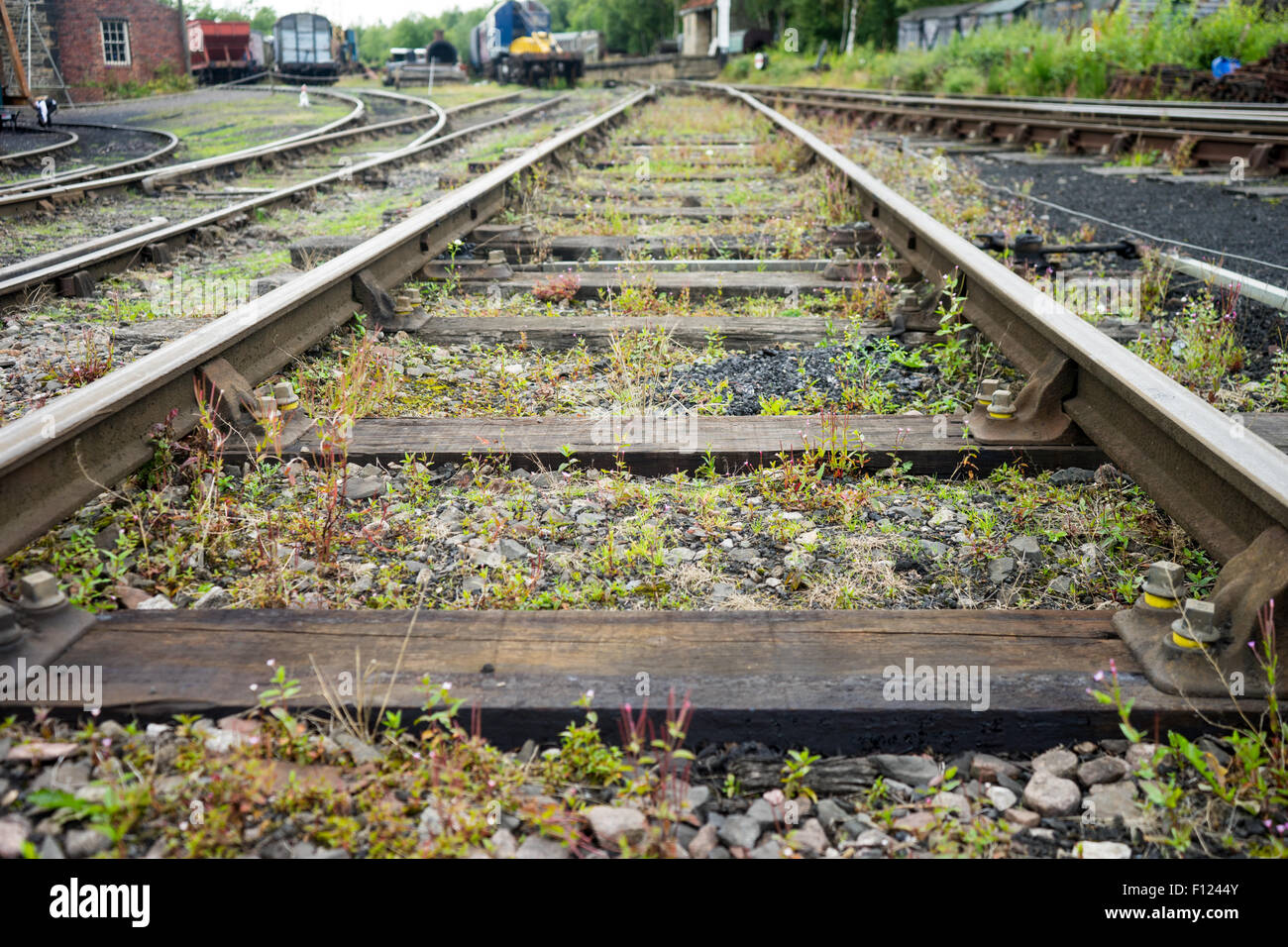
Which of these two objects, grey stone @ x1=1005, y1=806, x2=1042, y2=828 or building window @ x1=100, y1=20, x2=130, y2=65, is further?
building window @ x1=100, y1=20, x2=130, y2=65

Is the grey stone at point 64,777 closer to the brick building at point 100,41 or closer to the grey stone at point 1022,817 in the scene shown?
the grey stone at point 1022,817

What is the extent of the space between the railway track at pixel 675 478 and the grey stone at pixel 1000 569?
86 mm

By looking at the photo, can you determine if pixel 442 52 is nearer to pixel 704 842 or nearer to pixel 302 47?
pixel 302 47

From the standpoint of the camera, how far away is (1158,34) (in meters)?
18.9

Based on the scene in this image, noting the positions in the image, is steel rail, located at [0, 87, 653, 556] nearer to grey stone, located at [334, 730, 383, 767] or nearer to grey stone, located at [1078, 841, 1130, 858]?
grey stone, located at [334, 730, 383, 767]

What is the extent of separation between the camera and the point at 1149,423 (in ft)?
7.68

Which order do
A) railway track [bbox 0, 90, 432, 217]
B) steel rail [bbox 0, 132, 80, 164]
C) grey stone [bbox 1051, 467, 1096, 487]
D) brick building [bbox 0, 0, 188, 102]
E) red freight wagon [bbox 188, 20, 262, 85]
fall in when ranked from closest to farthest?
grey stone [bbox 1051, 467, 1096, 487], railway track [bbox 0, 90, 432, 217], steel rail [bbox 0, 132, 80, 164], brick building [bbox 0, 0, 188, 102], red freight wagon [bbox 188, 20, 262, 85]

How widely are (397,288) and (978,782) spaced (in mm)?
3564

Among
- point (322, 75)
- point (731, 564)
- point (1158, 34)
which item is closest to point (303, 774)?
point (731, 564)

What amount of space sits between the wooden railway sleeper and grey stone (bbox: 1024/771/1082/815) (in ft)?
0.95

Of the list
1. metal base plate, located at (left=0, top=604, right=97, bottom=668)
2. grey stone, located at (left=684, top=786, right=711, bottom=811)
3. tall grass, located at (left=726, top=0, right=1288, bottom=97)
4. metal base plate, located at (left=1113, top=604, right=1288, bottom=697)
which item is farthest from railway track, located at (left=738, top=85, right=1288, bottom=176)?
metal base plate, located at (left=0, top=604, right=97, bottom=668)

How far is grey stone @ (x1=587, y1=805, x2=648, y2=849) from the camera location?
1.46 metres

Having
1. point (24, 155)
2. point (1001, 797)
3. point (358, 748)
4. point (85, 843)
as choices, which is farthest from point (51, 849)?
point (24, 155)

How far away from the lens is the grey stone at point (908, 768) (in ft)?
5.33
